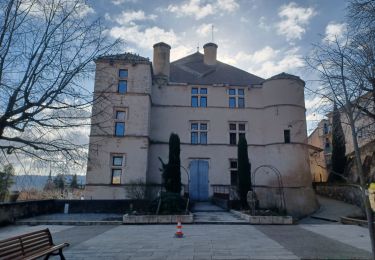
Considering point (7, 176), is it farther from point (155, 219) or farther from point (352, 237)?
point (352, 237)

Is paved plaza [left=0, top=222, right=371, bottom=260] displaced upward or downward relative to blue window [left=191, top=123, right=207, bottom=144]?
downward

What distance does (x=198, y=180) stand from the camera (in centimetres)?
2267

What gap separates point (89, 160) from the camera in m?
6.42

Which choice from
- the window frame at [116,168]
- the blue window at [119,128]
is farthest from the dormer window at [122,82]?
the window frame at [116,168]

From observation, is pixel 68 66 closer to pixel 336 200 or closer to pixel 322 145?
pixel 336 200

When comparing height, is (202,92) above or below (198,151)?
above

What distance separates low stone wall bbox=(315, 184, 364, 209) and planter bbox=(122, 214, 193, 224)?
13.4 meters

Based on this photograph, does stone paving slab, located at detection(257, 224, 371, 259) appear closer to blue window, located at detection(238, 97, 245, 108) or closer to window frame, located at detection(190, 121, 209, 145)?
window frame, located at detection(190, 121, 209, 145)

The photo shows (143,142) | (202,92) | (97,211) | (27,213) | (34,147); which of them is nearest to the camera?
(34,147)

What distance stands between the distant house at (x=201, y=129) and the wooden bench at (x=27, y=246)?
47.5 ft

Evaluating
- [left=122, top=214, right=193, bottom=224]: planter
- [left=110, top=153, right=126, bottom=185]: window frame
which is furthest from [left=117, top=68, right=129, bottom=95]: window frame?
[left=122, top=214, right=193, bottom=224]: planter

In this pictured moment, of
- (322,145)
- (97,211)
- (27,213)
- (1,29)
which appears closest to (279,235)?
(1,29)

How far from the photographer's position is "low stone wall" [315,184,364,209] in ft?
65.8

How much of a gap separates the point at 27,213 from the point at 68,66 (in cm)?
1093
